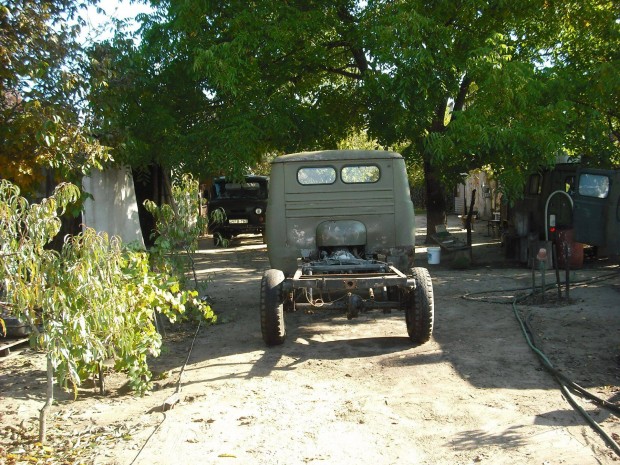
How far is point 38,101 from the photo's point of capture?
25.5 feet

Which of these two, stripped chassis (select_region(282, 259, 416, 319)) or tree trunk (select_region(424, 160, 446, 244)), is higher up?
tree trunk (select_region(424, 160, 446, 244))

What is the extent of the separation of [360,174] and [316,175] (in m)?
0.58

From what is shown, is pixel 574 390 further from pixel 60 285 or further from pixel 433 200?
pixel 433 200

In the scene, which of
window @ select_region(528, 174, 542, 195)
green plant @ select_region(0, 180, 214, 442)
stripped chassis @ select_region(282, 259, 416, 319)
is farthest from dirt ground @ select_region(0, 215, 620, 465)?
window @ select_region(528, 174, 542, 195)

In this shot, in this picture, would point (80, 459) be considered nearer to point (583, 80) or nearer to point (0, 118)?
point (0, 118)

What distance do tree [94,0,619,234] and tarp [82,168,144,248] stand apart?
1690mm

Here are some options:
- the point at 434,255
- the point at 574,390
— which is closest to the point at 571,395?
the point at 574,390

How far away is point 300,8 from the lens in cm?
1340

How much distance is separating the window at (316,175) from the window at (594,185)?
5024 millimetres

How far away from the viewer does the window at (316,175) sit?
8.64 m

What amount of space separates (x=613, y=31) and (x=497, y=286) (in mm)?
5446

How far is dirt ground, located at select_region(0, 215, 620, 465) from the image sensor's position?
14.5ft

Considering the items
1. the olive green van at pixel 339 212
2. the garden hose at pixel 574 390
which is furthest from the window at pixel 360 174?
the garden hose at pixel 574 390

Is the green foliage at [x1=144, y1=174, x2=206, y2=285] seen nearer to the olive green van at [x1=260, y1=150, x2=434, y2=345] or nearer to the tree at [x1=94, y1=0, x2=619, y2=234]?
the olive green van at [x1=260, y1=150, x2=434, y2=345]
